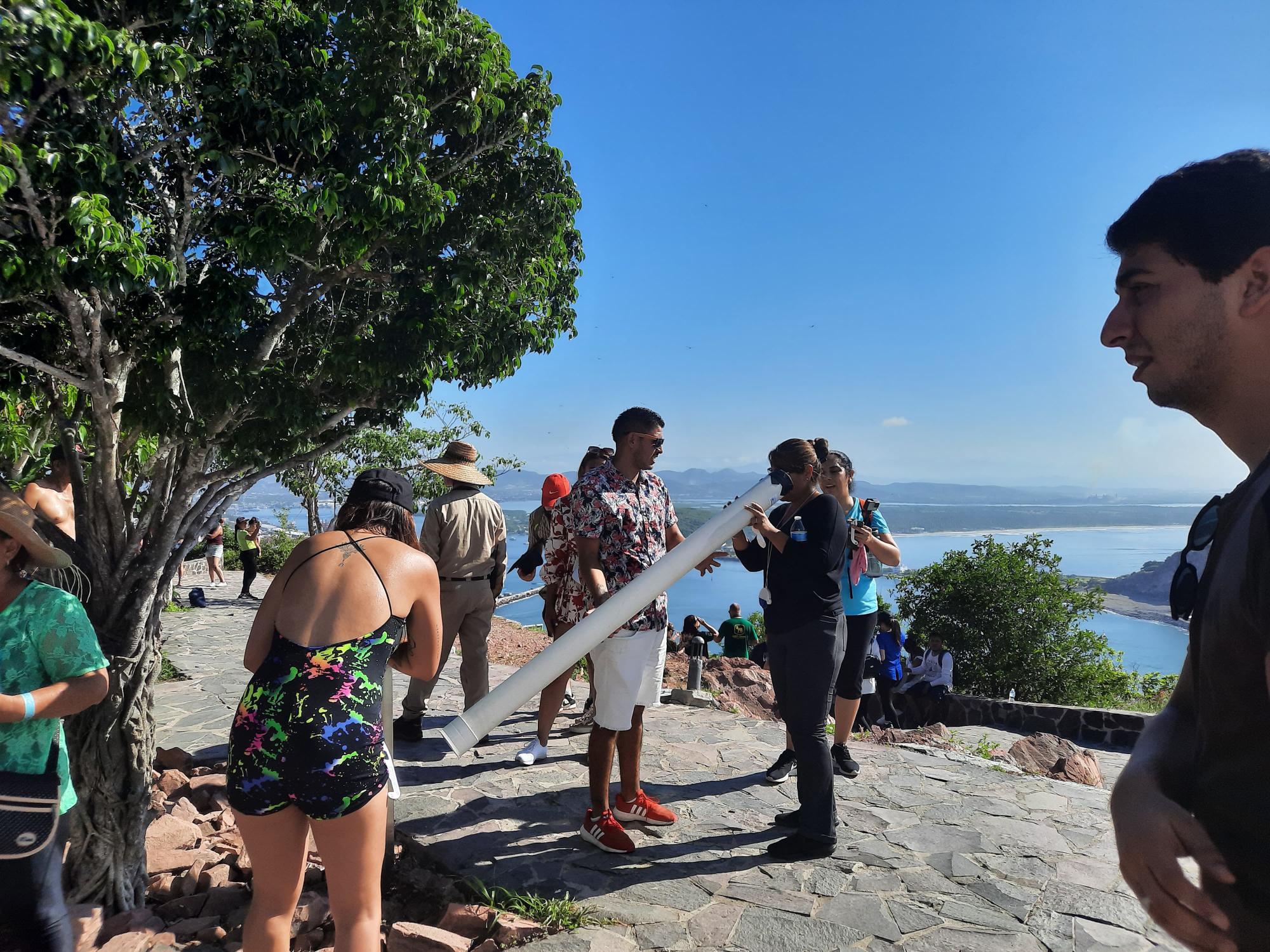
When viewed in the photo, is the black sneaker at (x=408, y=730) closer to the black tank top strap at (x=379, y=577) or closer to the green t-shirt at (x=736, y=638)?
the black tank top strap at (x=379, y=577)

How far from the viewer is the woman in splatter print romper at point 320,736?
2.20 meters

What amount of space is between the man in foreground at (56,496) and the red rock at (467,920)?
258cm

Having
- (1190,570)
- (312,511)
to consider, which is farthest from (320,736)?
(312,511)

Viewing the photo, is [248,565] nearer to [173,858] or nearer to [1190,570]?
[173,858]

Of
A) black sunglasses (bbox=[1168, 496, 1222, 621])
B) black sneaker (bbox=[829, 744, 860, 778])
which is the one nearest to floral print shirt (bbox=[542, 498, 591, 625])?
black sneaker (bbox=[829, 744, 860, 778])

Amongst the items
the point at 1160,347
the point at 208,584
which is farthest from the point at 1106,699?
the point at 208,584

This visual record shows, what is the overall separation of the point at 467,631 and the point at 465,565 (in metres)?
0.51

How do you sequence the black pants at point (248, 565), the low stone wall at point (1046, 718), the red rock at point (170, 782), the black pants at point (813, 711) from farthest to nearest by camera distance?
the black pants at point (248, 565), the low stone wall at point (1046, 718), the red rock at point (170, 782), the black pants at point (813, 711)

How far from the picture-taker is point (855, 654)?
4.76m

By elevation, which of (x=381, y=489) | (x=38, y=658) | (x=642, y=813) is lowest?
(x=642, y=813)

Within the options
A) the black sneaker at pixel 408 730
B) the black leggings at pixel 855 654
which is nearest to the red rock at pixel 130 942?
the black sneaker at pixel 408 730

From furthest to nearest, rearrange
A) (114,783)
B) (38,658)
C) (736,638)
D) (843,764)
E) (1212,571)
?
(736,638) → (843,764) → (114,783) → (38,658) → (1212,571)

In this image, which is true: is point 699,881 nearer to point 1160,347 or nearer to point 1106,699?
point 1160,347

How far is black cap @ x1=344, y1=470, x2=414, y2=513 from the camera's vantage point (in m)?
2.63
